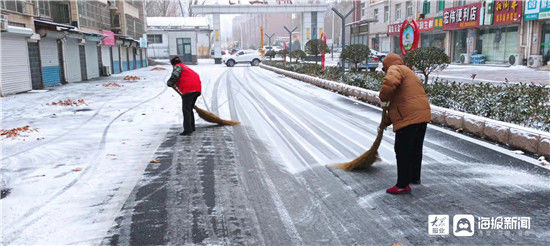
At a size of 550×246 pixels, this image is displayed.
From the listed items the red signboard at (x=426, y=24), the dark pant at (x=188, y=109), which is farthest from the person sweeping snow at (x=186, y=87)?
the red signboard at (x=426, y=24)

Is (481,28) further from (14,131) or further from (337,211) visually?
(337,211)

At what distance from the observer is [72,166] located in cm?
583

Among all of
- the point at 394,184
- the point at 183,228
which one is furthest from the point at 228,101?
the point at 183,228

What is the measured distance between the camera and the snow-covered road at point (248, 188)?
3588 mm

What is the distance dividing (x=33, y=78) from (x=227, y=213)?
1856 centimetres

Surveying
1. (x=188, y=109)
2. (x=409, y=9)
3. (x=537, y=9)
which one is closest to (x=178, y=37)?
(x=409, y=9)

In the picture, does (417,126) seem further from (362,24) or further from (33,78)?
(362,24)

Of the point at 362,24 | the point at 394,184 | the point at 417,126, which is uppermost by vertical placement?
the point at 362,24

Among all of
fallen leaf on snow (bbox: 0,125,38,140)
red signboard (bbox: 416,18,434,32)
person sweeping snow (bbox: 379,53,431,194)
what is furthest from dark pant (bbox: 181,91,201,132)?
red signboard (bbox: 416,18,434,32)

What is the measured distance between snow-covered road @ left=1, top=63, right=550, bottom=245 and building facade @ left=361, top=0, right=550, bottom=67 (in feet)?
79.7

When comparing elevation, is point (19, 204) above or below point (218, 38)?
below

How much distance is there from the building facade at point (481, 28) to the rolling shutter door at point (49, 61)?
90.3ft

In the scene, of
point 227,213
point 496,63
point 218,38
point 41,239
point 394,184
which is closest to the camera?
point 41,239

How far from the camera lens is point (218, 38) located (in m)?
54.8
